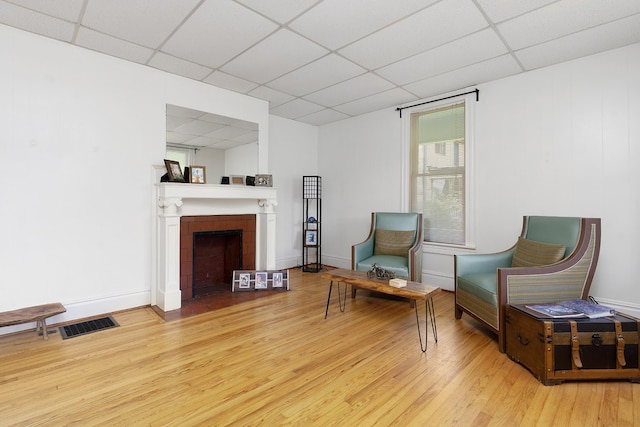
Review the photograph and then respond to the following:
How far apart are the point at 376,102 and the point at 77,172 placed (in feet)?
12.5

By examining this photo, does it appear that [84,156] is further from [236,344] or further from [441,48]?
[441,48]

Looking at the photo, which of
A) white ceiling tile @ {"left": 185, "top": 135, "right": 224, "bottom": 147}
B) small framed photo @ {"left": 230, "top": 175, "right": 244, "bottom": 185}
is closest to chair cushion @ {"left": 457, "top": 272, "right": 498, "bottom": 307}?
small framed photo @ {"left": 230, "top": 175, "right": 244, "bottom": 185}

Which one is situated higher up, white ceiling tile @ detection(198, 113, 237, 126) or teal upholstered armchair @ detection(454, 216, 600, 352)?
white ceiling tile @ detection(198, 113, 237, 126)

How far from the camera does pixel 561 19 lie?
98.9 inches

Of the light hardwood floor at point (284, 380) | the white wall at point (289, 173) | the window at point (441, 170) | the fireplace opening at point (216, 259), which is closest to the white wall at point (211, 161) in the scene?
the fireplace opening at point (216, 259)

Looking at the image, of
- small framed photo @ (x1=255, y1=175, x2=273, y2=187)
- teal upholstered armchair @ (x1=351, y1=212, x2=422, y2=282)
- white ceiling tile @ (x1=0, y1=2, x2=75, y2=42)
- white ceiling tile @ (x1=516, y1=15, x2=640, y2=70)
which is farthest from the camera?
small framed photo @ (x1=255, y1=175, x2=273, y2=187)

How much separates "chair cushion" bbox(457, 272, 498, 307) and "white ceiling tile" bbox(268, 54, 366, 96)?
99.8 inches

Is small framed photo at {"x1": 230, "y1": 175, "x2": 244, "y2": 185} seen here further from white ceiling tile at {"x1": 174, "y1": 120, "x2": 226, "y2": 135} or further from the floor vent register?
the floor vent register

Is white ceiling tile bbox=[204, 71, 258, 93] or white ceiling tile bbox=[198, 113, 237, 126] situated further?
white ceiling tile bbox=[198, 113, 237, 126]

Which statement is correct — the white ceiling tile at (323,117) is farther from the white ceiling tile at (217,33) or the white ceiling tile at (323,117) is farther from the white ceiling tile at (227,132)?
the white ceiling tile at (217,33)

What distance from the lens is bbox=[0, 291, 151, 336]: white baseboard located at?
2.79m

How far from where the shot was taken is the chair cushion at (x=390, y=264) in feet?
11.4

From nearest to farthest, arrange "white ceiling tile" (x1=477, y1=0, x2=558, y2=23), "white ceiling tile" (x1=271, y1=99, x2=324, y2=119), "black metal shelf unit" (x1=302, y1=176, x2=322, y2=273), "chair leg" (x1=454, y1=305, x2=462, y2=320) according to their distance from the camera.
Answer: "white ceiling tile" (x1=477, y1=0, x2=558, y2=23)
"chair leg" (x1=454, y1=305, x2=462, y2=320)
"white ceiling tile" (x1=271, y1=99, x2=324, y2=119)
"black metal shelf unit" (x1=302, y1=176, x2=322, y2=273)

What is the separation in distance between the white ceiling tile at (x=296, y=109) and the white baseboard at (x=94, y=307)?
126 inches
